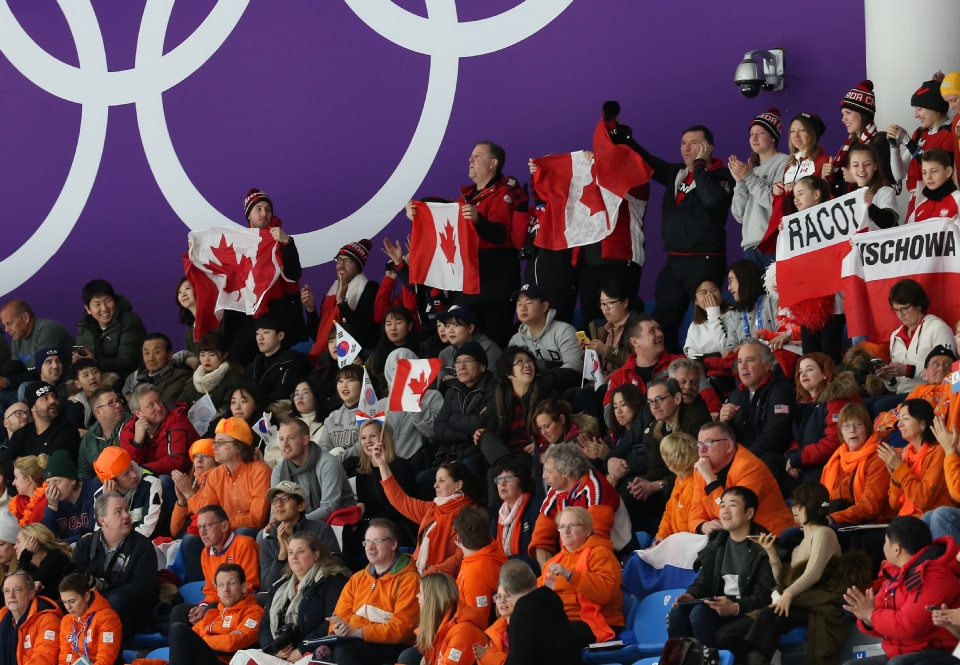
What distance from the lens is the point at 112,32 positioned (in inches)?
534

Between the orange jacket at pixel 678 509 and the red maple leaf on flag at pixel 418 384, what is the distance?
73.1 inches

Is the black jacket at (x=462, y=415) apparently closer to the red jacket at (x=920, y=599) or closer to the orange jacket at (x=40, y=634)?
the orange jacket at (x=40, y=634)

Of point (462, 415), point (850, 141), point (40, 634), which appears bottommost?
point (40, 634)

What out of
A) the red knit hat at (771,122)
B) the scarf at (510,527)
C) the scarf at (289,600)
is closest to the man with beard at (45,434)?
the scarf at (289,600)

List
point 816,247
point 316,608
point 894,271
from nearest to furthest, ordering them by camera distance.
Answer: point 316,608 < point 894,271 < point 816,247

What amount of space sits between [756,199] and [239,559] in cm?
390

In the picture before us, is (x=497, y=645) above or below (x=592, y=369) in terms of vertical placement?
below

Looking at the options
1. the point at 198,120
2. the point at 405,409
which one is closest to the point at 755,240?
the point at 405,409

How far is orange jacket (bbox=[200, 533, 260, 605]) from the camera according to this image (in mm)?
8273

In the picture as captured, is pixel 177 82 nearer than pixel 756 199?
No

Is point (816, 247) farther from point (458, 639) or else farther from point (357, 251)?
point (357, 251)

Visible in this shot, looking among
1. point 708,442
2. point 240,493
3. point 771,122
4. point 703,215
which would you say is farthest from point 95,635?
point 771,122

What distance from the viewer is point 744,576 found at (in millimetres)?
6414

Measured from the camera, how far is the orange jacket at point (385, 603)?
23.8 ft
